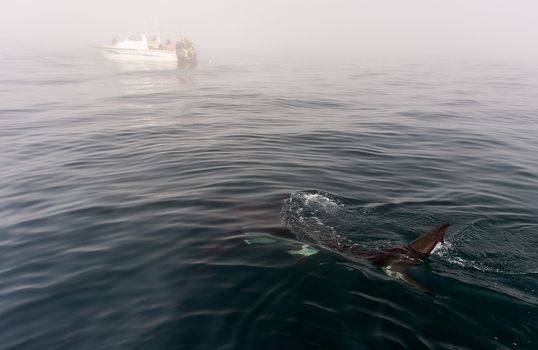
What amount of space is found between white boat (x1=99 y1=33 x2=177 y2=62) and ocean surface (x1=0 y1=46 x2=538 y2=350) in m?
35.5

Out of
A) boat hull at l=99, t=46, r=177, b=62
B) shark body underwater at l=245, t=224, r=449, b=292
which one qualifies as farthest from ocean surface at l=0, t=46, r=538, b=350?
boat hull at l=99, t=46, r=177, b=62

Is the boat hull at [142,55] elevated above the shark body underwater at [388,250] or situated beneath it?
elevated above

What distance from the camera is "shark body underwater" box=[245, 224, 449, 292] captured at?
19.9 feet

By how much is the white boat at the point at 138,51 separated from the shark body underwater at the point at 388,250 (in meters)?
50.9

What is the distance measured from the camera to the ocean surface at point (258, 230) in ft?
17.5

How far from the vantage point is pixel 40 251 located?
7.69m

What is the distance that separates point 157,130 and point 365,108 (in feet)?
44.0

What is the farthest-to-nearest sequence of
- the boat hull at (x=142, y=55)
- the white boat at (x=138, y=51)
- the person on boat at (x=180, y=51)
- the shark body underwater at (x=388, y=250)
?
the white boat at (x=138, y=51)
the boat hull at (x=142, y=55)
the person on boat at (x=180, y=51)
the shark body underwater at (x=388, y=250)

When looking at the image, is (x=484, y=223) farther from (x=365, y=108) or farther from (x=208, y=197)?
(x=365, y=108)

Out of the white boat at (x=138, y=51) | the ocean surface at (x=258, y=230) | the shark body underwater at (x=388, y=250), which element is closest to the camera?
the ocean surface at (x=258, y=230)

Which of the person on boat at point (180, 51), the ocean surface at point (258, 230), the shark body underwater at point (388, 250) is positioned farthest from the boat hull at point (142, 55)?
the shark body underwater at point (388, 250)

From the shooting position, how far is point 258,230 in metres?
8.09

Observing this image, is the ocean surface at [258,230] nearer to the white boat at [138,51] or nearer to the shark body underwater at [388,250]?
the shark body underwater at [388,250]

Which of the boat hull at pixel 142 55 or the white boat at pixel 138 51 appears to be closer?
the boat hull at pixel 142 55
